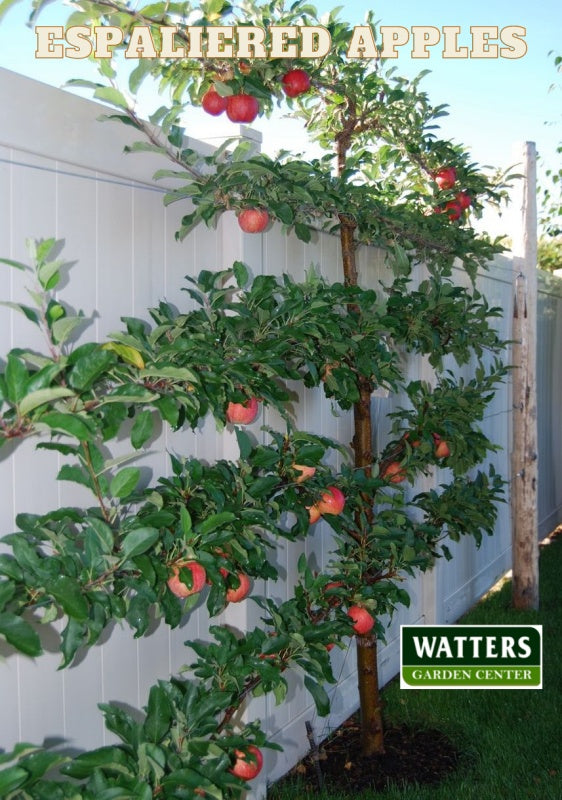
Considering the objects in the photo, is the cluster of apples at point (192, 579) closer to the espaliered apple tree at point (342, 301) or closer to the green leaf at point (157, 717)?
the espaliered apple tree at point (342, 301)

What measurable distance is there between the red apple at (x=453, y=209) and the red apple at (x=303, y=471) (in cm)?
157

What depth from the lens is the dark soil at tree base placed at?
9.09 ft

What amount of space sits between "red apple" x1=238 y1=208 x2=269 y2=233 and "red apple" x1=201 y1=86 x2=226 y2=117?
29 centimetres

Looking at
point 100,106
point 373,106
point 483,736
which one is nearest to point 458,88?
point 373,106

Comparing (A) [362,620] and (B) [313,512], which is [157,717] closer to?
(B) [313,512]

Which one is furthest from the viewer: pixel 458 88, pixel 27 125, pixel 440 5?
pixel 458 88

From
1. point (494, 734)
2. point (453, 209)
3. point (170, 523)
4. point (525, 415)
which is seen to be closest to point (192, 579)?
point (170, 523)

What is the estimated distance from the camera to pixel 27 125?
1.76 m

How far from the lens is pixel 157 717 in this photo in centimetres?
162

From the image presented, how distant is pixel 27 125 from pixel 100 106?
26 cm

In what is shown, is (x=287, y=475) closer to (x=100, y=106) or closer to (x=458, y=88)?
(x=100, y=106)

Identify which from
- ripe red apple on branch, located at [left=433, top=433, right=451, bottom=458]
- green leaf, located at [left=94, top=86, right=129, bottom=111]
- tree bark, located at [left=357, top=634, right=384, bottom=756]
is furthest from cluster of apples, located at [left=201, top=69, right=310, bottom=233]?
tree bark, located at [left=357, top=634, right=384, bottom=756]

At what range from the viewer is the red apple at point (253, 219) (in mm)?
2250

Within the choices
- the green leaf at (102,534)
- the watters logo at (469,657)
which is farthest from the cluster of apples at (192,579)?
the watters logo at (469,657)
